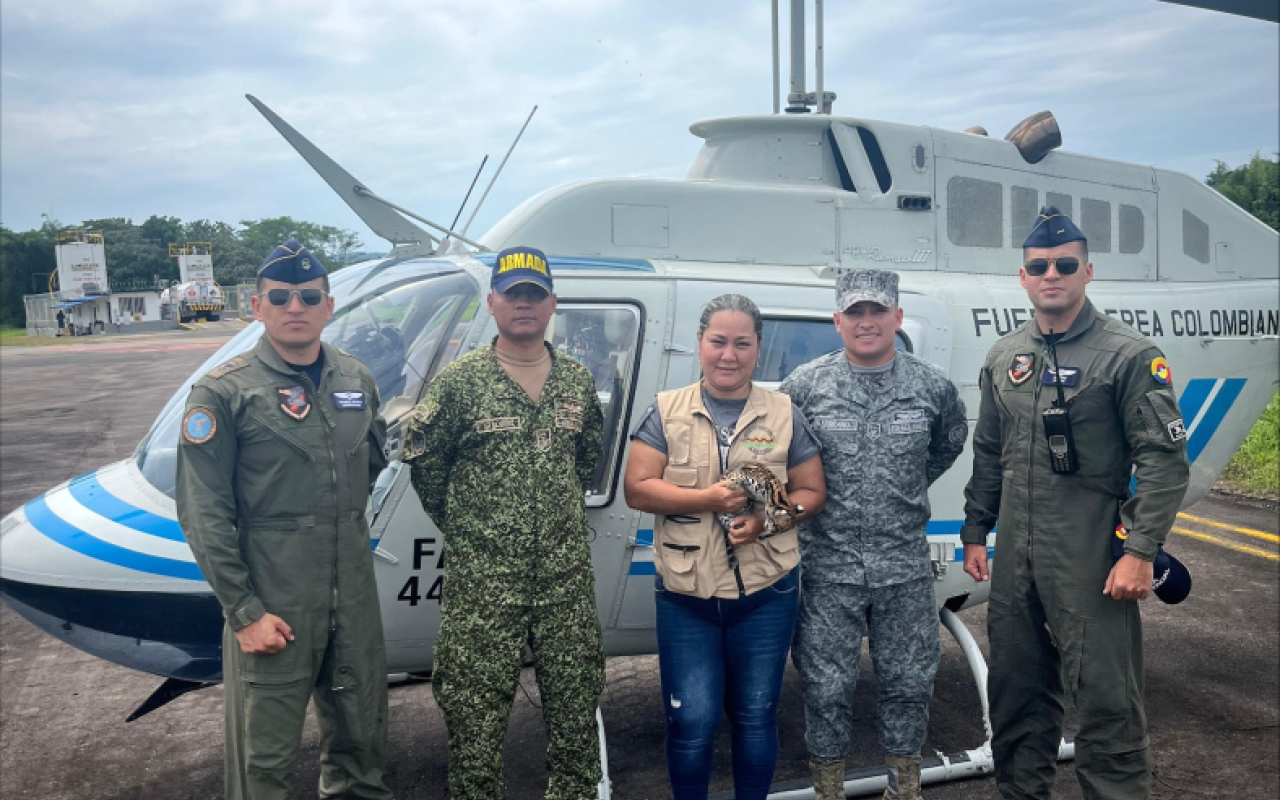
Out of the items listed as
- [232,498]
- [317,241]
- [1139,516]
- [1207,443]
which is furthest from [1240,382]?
[317,241]

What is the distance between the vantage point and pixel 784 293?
12.0 ft

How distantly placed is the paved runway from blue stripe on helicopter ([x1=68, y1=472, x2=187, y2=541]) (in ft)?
4.35

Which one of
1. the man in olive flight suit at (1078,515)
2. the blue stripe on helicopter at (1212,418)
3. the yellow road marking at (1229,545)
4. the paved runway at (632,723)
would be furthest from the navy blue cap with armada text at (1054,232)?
the yellow road marking at (1229,545)

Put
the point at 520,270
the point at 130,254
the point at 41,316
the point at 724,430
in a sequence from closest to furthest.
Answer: the point at 520,270 → the point at 724,430 → the point at 41,316 → the point at 130,254

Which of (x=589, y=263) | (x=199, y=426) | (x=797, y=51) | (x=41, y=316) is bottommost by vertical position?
(x=199, y=426)

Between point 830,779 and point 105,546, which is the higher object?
point 105,546

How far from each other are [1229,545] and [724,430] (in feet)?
21.0

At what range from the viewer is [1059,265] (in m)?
2.92

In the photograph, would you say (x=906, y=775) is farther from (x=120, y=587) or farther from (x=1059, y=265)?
(x=120, y=587)

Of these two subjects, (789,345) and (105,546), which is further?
(789,345)

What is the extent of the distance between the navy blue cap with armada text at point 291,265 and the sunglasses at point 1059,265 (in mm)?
2145

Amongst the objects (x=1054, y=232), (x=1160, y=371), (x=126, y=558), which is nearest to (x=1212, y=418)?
(x=1160, y=371)

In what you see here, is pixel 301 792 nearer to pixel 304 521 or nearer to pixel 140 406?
pixel 304 521

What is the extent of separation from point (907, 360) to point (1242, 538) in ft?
20.2
